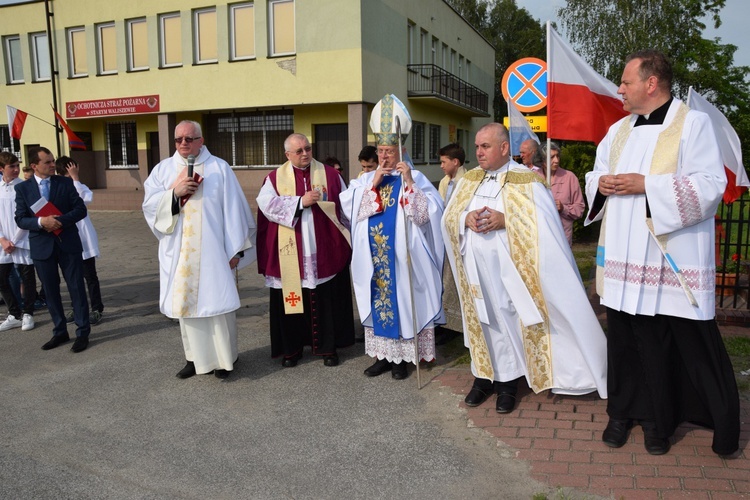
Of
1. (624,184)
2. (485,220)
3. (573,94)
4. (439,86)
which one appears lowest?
(485,220)

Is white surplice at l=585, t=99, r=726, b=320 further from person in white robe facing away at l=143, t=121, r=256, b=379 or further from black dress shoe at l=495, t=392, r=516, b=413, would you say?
person in white robe facing away at l=143, t=121, r=256, b=379

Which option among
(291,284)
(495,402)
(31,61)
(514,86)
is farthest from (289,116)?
(495,402)

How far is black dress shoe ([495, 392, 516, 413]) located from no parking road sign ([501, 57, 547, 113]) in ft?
12.3

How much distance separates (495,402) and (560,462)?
92 centimetres

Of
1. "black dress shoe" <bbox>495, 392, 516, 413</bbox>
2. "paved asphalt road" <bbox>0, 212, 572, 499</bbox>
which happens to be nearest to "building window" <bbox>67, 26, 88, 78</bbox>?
"paved asphalt road" <bbox>0, 212, 572, 499</bbox>

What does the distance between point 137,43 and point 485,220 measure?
20.4 meters

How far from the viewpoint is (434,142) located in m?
27.2

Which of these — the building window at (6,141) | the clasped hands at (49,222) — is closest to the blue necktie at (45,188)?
the clasped hands at (49,222)

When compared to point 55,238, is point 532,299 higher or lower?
lower

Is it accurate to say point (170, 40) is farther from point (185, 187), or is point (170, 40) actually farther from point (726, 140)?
point (726, 140)

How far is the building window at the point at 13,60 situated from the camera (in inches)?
926

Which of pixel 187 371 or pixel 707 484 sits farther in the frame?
pixel 187 371

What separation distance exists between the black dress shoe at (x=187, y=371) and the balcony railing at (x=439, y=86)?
19.1 metres

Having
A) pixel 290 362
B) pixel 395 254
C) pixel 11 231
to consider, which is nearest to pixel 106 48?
pixel 11 231
